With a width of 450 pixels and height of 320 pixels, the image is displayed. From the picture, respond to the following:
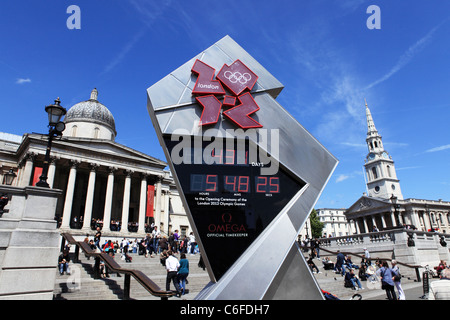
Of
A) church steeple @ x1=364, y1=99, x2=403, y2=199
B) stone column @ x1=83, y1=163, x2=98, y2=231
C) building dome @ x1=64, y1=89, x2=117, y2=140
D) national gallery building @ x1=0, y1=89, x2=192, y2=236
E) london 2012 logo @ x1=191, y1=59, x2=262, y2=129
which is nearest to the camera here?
london 2012 logo @ x1=191, y1=59, x2=262, y2=129

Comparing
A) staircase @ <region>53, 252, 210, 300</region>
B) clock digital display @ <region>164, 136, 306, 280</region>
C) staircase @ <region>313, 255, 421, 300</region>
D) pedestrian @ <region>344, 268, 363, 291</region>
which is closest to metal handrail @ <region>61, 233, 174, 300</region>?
staircase @ <region>53, 252, 210, 300</region>

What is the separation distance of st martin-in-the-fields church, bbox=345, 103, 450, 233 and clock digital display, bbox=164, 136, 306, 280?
6424cm

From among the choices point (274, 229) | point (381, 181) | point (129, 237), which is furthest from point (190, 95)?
point (381, 181)

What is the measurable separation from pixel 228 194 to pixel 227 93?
2734 mm

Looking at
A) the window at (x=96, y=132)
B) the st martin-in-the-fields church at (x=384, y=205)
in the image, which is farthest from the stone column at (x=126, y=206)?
the st martin-in-the-fields church at (x=384, y=205)

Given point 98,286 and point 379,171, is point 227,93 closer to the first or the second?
point 98,286

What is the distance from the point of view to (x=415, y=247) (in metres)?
19.3

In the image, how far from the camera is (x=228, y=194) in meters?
6.20

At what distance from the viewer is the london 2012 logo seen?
6.72 meters

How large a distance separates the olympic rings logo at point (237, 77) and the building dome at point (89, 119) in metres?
37.8

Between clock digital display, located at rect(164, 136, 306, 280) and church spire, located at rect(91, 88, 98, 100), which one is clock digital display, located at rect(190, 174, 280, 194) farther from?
church spire, located at rect(91, 88, 98, 100)

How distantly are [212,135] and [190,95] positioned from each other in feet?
4.00

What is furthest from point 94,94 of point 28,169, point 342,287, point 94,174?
point 342,287
